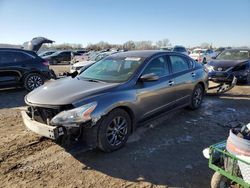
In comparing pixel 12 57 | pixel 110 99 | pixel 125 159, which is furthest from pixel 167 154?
pixel 12 57

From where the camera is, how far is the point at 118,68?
17.0 ft

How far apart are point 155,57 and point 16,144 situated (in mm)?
3109

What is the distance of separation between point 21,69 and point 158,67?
20.3ft

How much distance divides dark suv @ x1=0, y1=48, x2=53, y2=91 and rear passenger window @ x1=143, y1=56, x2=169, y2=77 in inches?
239

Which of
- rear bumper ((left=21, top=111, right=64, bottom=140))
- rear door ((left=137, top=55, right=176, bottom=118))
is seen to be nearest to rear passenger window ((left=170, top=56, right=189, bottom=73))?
rear door ((left=137, top=55, right=176, bottom=118))

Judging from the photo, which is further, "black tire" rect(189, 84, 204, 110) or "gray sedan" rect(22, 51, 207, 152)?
"black tire" rect(189, 84, 204, 110)

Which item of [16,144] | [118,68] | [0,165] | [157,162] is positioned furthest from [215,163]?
[16,144]

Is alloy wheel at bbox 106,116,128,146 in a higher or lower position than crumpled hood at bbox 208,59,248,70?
lower

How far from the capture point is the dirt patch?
3566 mm

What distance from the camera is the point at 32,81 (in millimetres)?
9945

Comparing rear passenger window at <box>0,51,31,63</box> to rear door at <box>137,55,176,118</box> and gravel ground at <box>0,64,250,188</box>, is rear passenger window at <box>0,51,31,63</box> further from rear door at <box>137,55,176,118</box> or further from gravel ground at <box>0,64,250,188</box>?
rear door at <box>137,55,176,118</box>

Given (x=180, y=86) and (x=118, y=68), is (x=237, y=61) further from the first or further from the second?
(x=118, y=68)

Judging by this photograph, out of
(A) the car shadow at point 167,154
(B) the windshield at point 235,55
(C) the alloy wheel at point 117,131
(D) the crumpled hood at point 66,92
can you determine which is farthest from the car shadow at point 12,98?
(B) the windshield at point 235,55

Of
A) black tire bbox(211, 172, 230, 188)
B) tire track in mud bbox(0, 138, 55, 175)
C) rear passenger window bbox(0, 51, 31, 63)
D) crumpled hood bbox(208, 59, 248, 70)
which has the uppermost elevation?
rear passenger window bbox(0, 51, 31, 63)
